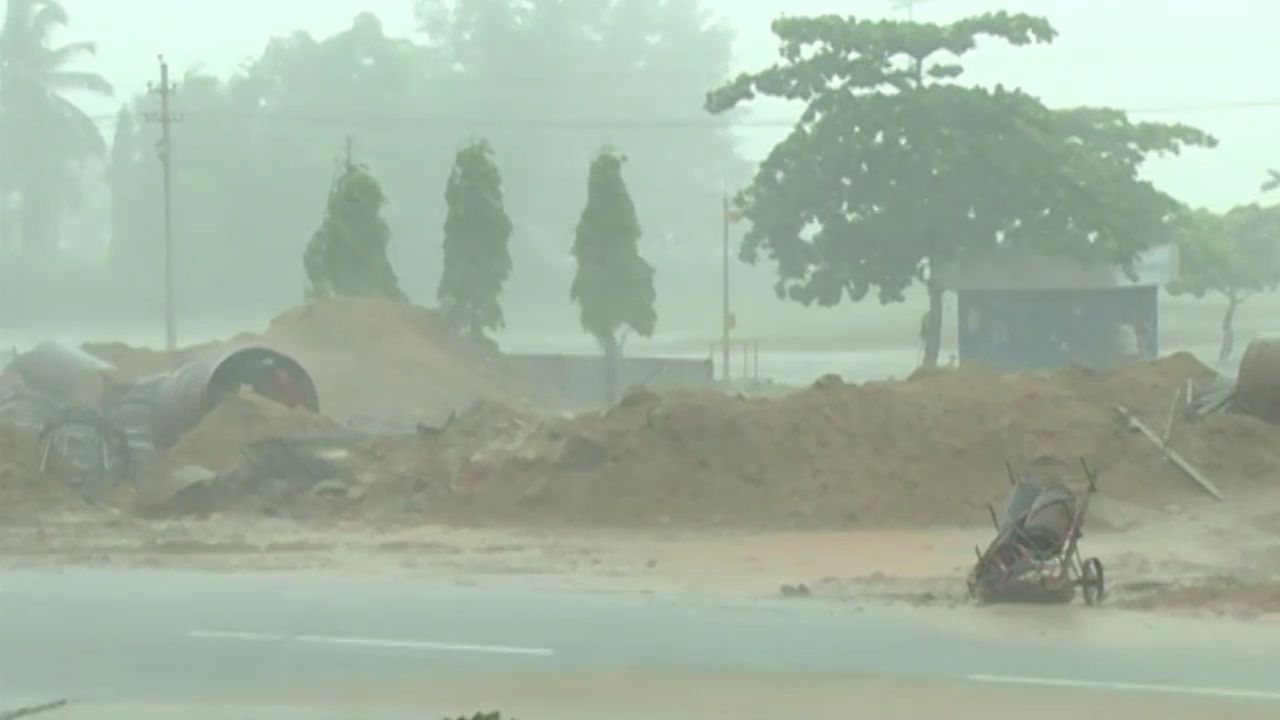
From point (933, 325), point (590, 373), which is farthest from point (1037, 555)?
point (933, 325)

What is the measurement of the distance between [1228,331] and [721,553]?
39931 millimetres

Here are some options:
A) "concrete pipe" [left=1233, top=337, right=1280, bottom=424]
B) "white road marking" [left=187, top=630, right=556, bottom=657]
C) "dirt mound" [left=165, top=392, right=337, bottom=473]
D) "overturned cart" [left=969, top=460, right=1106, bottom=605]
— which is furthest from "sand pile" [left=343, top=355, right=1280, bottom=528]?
"white road marking" [left=187, top=630, right=556, bottom=657]

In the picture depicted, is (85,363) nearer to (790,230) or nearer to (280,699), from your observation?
(790,230)

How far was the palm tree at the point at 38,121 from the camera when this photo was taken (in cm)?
6378

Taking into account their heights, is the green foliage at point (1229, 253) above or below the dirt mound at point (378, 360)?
above

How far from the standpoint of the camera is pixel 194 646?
14.2m


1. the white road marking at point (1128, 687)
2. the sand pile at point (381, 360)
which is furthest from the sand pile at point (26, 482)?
the white road marking at point (1128, 687)

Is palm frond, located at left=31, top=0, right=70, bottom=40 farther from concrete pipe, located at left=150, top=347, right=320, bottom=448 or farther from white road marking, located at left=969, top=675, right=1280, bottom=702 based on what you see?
white road marking, located at left=969, top=675, right=1280, bottom=702

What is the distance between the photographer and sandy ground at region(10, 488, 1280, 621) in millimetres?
17719

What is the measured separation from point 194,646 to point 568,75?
59108mm

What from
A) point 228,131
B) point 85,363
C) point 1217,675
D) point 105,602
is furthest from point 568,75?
point 1217,675

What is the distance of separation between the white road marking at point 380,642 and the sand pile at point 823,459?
8697 mm

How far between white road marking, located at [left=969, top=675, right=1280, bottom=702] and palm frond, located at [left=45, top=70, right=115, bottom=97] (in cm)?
5861

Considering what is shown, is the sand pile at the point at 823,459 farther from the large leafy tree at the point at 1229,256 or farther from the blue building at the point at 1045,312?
the large leafy tree at the point at 1229,256
